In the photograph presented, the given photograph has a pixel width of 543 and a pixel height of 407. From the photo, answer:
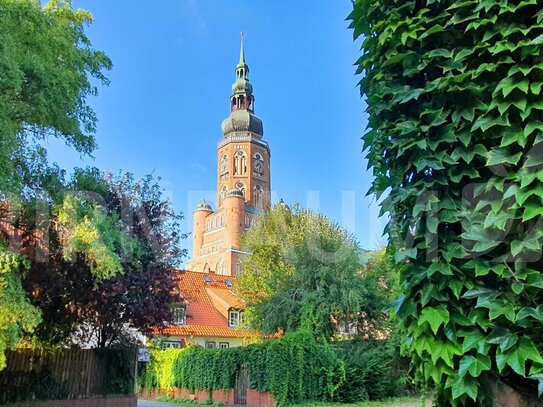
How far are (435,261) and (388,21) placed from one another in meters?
1.32

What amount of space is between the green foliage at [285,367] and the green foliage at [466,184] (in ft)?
48.4

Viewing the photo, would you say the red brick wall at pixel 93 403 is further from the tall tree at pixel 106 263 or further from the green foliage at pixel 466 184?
the green foliage at pixel 466 184

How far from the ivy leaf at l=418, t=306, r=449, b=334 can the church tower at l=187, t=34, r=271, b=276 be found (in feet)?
229

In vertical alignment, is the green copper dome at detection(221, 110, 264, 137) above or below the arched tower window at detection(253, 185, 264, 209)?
above

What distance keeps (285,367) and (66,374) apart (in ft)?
24.6

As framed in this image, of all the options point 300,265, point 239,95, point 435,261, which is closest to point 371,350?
point 300,265

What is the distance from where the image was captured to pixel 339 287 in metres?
20.1

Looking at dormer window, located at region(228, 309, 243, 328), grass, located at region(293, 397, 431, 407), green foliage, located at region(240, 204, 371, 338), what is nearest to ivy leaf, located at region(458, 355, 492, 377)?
grass, located at region(293, 397, 431, 407)

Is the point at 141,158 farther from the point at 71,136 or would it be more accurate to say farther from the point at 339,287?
the point at 339,287

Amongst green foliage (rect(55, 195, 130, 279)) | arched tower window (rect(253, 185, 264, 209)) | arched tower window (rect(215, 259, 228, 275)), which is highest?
arched tower window (rect(253, 185, 264, 209))

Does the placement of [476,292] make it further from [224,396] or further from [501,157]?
[224,396]

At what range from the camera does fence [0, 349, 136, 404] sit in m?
11.8

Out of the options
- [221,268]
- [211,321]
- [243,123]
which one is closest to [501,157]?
[211,321]

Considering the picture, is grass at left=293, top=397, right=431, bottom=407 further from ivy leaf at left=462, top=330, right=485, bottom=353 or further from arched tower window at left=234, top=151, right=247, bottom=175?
arched tower window at left=234, top=151, right=247, bottom=175
